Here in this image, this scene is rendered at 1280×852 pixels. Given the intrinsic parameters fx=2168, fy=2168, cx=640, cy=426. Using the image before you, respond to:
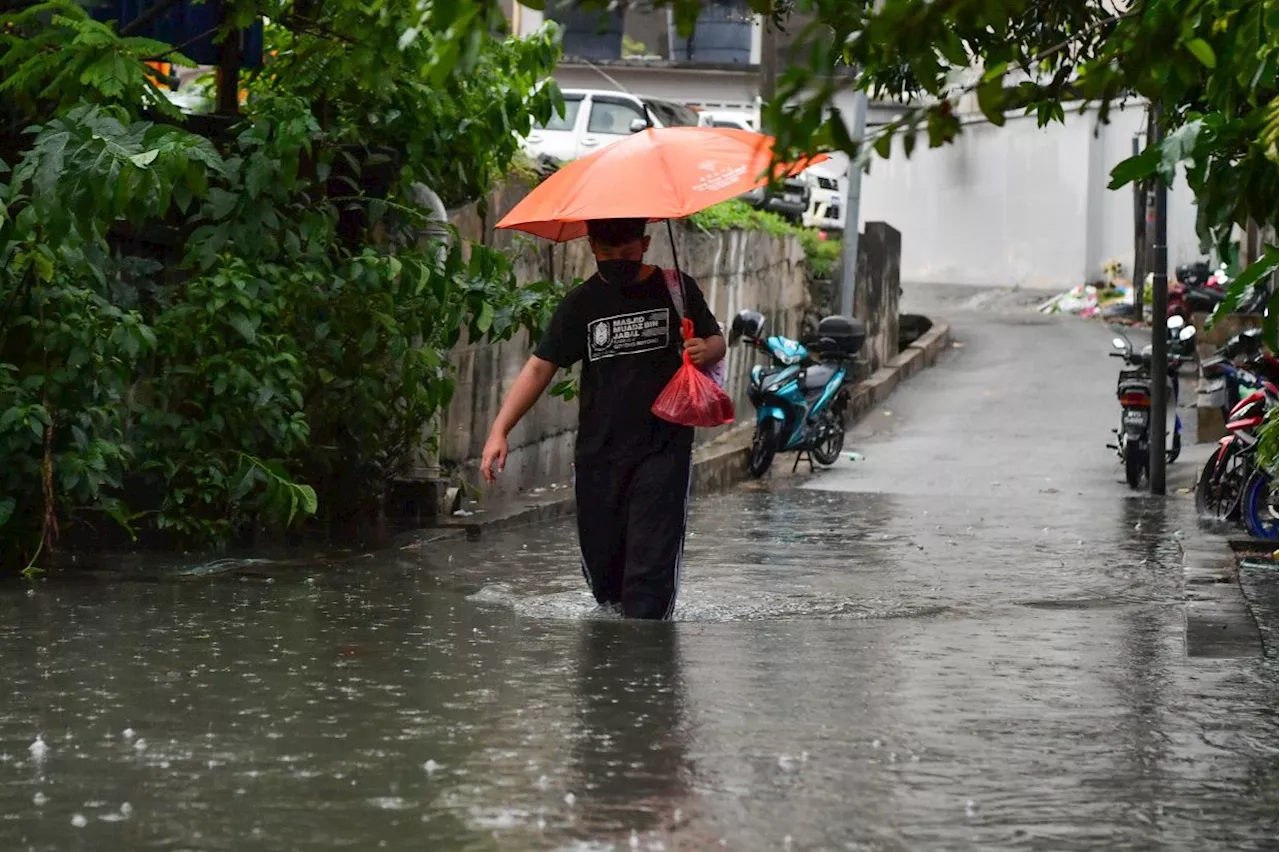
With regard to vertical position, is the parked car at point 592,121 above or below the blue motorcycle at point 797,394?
above

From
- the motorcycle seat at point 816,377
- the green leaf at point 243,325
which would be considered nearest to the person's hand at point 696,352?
the green leaf at point 243,325

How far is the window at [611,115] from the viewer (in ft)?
89.8

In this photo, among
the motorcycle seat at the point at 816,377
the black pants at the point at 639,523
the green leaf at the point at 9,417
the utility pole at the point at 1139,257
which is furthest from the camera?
the utility pole at the point at 1139,257

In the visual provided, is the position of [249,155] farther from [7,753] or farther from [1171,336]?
[1171,336]

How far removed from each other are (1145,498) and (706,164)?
7712 millimetres

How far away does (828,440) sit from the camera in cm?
1770

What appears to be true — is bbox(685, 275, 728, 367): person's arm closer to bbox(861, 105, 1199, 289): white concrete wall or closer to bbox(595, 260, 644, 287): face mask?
bbox(595, 260, 644, 287): face mask

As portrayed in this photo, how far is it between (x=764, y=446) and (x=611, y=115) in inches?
450

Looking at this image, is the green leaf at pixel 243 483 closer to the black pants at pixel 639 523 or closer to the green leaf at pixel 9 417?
the green leaf at pixel 9 417

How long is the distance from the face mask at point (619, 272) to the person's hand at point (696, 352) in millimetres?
341

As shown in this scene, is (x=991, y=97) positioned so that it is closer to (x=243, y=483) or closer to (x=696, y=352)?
(x=696, y=352)

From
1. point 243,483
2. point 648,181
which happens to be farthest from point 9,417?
point 648,181

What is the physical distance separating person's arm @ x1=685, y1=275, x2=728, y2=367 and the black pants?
1.21 feet

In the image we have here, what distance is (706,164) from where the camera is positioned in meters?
8.43
